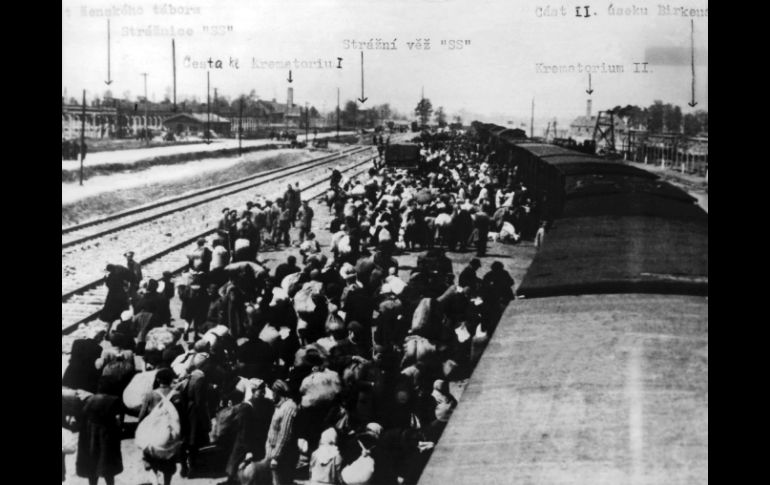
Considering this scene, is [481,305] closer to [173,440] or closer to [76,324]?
[173,440]

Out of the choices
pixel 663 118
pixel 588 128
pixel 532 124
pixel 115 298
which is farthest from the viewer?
pixel 588 128

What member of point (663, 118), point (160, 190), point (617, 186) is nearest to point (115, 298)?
→ point (160, 190)

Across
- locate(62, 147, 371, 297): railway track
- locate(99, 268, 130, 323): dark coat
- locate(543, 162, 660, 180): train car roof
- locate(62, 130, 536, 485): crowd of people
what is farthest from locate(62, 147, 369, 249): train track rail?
locate(543, 162, 660, 180): train car roof

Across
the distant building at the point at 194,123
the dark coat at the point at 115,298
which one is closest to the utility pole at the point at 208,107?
the distant building at the point at 194,123

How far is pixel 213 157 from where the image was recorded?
546 cm

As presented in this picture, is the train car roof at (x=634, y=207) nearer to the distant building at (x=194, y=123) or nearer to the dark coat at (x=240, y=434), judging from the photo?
the dark coat at (x=240, y=434)

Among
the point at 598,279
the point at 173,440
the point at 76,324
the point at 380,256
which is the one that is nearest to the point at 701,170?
the point at 598,279

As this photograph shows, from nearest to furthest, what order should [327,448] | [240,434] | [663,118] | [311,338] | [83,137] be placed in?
[327,448] → [240,434] → [311,338] → [663,118] → [83,137]

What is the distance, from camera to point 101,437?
153 inches

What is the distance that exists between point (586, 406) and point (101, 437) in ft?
8.11

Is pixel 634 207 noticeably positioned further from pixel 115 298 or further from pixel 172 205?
pixel 115 298

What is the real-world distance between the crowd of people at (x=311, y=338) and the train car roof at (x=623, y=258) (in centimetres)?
52

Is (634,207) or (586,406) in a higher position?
(634,207)

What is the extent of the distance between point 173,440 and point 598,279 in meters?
2.32
